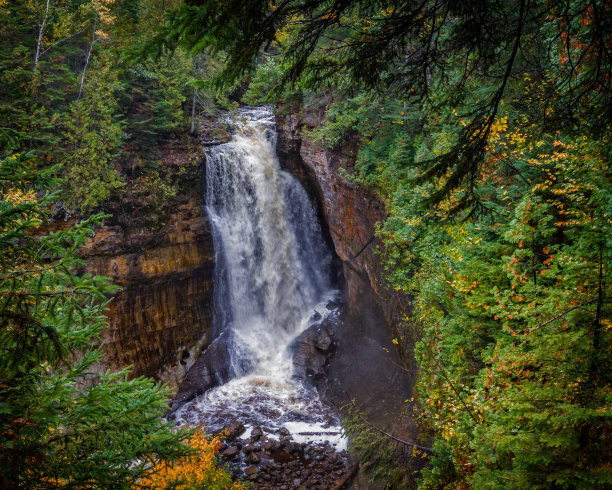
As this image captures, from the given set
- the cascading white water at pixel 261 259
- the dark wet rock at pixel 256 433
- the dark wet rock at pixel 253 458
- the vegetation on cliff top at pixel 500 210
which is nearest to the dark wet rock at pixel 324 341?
the cascading white water at pixel 261 259

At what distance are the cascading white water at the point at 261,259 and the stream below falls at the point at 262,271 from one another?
2.1 inches

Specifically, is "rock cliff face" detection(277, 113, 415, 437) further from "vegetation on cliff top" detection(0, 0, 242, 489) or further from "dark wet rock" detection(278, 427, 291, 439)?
"vegetation on cliff top" detection(0, 0, 242, 489)

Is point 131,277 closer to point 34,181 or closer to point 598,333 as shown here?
point 34,181

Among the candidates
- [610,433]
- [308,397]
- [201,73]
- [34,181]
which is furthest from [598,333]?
[201,73]

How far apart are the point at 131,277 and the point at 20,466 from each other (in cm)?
1340

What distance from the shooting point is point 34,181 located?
4.11m

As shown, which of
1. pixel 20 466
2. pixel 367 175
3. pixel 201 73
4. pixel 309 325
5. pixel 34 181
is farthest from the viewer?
pixel 201 73

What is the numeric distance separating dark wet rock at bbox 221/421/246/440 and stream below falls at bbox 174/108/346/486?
1806 millimetres

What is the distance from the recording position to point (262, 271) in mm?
19000

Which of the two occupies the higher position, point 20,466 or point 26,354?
point 26,354

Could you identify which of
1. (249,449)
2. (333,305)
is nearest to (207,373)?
(249,449)

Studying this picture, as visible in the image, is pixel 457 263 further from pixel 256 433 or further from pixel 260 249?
pixel 260 249

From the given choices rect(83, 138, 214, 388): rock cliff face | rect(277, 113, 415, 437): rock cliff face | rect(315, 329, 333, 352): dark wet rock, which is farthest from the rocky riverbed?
rect(83, 138, 214, 388): rock cliff face

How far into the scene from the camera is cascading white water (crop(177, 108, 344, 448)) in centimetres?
1744
